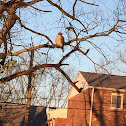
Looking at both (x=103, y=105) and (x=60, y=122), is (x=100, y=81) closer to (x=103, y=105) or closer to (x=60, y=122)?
(x=103, y=105)

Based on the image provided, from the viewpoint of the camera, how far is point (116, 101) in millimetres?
22922

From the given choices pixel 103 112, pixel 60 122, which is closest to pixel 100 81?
pixel 103 112

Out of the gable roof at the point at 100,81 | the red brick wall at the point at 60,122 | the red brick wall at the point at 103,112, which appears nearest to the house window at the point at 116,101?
the red brick wall at the point at 103,112

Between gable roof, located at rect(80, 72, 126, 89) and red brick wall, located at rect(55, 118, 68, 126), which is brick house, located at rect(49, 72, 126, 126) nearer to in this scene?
gable roof, located at rect(80, 72, 126, 89)

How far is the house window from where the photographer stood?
74.9 ft

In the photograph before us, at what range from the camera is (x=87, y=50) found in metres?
7.38

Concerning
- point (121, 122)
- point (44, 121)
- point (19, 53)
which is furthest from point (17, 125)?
point (19, 53)

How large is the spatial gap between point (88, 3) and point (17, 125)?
18892 mm

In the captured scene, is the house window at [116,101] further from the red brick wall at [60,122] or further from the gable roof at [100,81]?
the red brick wall at [60,122]

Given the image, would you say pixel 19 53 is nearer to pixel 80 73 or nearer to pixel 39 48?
pixel 39 48

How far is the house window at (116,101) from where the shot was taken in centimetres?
2283

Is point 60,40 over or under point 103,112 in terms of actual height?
over

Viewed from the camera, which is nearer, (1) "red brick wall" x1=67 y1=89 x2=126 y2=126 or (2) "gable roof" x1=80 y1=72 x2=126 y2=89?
(1) "red brick wall" x1=67 y1=89 x2=126 y2=126

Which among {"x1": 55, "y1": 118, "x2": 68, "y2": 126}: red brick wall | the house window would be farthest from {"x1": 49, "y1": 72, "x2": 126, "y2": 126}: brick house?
{"x1": 55, "y1": 118, "x2": 68, "y2": 126}: red brick wall
